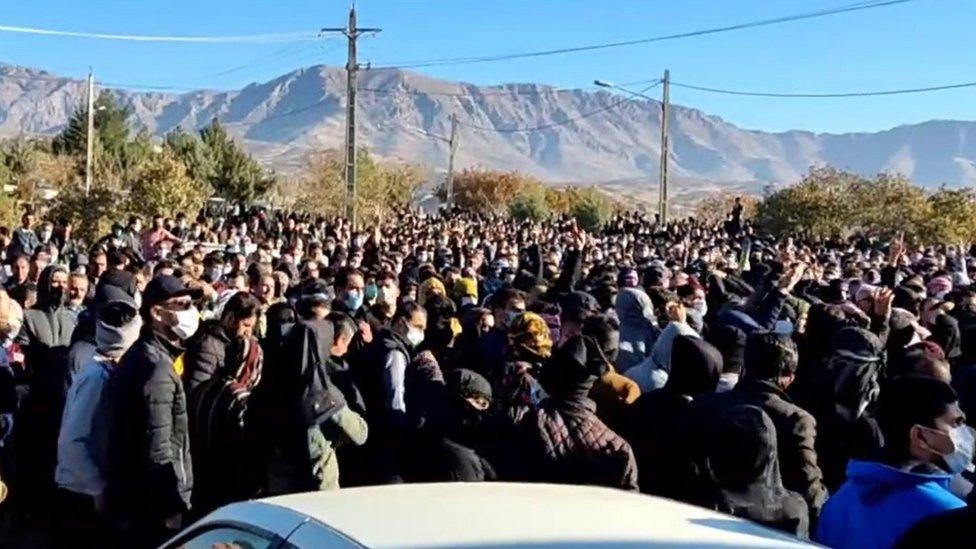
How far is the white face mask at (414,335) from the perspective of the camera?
7.46 meters

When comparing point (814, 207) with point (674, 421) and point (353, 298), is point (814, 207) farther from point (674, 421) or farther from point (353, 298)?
point (674, 421)

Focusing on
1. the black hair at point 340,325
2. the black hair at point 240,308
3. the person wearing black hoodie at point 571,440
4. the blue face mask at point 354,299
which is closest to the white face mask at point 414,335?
the black hair at point 340,325

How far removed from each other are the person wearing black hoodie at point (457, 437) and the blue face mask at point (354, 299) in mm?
4570

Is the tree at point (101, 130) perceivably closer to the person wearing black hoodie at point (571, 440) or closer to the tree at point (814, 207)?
the tree at point (814, 207)

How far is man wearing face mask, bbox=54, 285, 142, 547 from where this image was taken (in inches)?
196

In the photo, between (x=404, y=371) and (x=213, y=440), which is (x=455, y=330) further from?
(x=213, y=440)

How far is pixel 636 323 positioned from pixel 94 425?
462 cm

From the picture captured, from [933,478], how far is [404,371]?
11.2ft

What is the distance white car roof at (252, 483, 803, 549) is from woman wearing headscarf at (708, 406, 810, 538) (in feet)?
4.76

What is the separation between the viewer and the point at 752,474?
4.64 meters

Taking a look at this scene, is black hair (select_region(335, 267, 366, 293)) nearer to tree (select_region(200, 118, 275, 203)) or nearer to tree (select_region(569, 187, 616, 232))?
tree (select_region(200, 118, 275, 203))

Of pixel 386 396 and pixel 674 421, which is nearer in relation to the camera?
pixel 674 421

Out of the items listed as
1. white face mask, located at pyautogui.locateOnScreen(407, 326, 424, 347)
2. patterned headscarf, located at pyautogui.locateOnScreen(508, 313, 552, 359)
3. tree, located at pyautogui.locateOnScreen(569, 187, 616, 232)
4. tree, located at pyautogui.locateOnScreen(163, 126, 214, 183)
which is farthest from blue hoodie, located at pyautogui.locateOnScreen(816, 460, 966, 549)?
tree, located at pyautogui.locateOnScreen(569, 187, 616, 232)

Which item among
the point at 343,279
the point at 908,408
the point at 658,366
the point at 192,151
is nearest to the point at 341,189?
the point at 192,151
